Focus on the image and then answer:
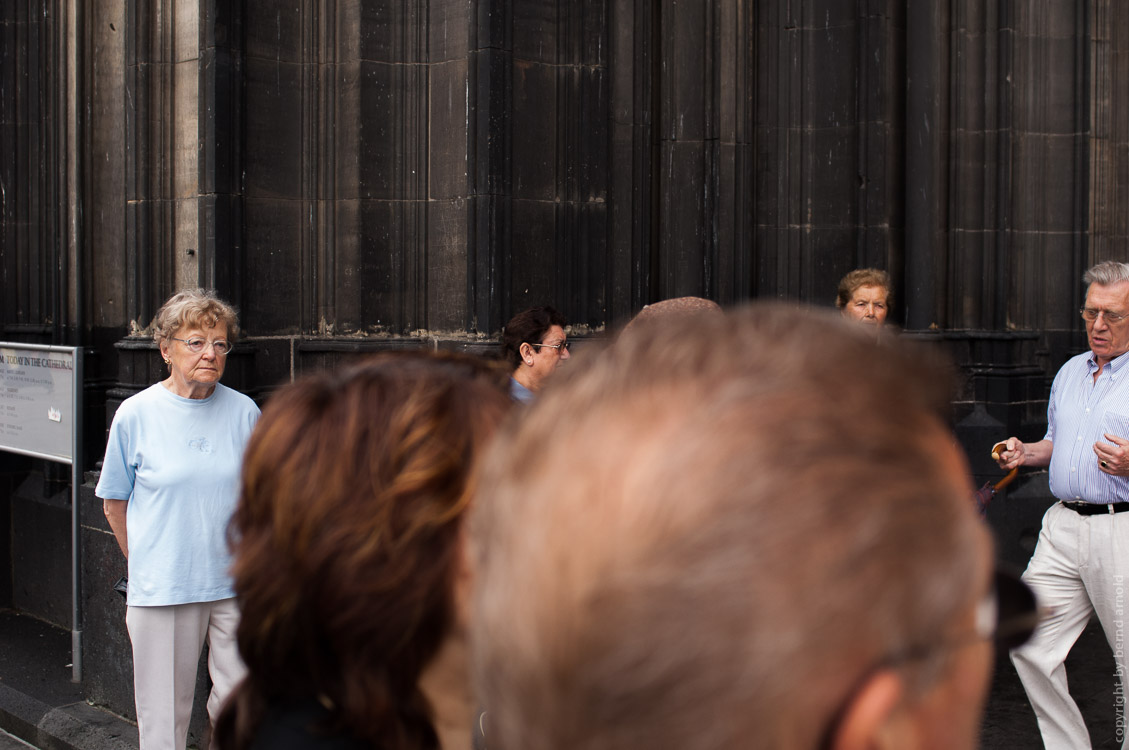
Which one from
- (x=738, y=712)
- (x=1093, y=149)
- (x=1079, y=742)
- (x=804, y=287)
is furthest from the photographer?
(x=1093, y=149)

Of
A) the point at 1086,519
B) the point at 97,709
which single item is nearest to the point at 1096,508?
the point at 1086,519

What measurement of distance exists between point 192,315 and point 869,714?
12.3 feet

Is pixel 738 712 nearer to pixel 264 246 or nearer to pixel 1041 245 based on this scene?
pixel 264 246

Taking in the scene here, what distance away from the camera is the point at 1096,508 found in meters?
4.12

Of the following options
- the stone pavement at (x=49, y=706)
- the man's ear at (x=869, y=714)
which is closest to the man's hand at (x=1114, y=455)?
the man's ear at (x=869, y=714)

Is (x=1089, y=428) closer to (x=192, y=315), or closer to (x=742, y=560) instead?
(x=192, y=315)

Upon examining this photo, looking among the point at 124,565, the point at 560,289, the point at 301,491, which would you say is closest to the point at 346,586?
the point at 301,491

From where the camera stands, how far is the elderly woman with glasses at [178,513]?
389 cm

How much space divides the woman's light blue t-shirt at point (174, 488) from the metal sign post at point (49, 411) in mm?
1730

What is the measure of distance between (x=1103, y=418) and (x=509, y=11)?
10.7 ft

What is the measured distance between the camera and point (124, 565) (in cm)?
520

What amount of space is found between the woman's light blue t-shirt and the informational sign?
1.84 m

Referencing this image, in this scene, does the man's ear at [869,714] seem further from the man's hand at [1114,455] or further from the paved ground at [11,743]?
the paved ground at [11,743]

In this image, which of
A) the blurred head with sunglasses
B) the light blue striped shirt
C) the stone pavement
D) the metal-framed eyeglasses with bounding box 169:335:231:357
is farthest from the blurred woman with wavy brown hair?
the stone pavement
